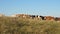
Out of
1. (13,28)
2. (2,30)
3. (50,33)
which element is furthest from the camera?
(50,33)

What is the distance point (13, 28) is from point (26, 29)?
2.49 feet

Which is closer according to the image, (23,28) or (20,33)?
(20,33)

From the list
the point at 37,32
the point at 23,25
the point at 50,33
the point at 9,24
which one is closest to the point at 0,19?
the point at 9,24

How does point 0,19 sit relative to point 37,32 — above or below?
above

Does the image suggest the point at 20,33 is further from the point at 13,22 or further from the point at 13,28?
the point at 13,22

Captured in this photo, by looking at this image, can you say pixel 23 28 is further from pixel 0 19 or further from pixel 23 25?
pixel 0 19

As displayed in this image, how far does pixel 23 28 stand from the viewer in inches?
342

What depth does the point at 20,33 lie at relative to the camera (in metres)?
7.94

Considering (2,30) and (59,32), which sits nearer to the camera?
(2,30)

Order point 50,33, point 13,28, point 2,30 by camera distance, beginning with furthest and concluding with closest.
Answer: point 50,33 < point 13,28 < point 2,30

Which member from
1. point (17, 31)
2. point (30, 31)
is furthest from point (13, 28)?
point (30, 31)

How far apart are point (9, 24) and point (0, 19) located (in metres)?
0.64

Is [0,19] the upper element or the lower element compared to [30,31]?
upper

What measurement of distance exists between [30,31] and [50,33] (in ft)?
3.47
